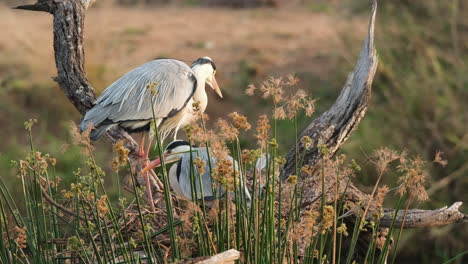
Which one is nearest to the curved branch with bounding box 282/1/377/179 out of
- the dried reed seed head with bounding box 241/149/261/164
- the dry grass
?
the dried reed seed head with bounding box 241/149/261/164

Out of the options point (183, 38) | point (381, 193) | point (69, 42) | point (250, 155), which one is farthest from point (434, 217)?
point (183, 38)

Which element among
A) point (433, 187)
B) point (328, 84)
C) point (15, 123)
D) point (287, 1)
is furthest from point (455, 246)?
point (287, 1)

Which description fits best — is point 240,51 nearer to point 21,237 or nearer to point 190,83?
point 190,83

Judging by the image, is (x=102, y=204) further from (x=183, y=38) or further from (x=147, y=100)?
(x=183, y=38)

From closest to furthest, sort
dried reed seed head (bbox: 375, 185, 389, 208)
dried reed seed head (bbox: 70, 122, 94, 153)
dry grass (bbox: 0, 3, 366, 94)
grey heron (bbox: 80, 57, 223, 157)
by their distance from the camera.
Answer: dried reed seed head (bbox: 70, 122, 94, 153) → dried reed seed head (bbox: 375, 185, 389, 208) → grey heron (bbox: 80, 57, 223, 157) → dry grass (bbox: 0, 3, 366, 94)

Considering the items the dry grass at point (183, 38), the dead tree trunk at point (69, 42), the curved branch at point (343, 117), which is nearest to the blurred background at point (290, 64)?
the dry grass at point (183, 38)

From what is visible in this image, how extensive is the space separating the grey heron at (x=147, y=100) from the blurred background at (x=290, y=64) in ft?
1.65

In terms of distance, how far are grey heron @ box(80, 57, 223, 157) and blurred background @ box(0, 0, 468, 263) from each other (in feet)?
1.65

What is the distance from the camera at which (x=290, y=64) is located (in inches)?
305

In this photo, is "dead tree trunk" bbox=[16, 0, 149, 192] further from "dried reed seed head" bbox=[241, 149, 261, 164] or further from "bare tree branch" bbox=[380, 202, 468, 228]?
"dried reed seed head" bbox=[241, 149, 261, 164]

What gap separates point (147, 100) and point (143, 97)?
4 cm

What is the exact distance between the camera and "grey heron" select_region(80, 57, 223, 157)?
10.3 feet

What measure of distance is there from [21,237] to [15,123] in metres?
5.10

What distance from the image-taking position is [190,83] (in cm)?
339
